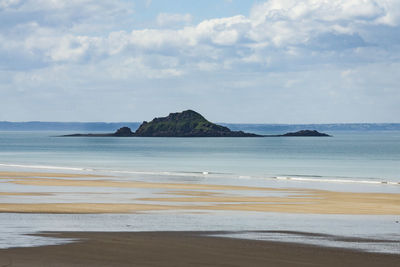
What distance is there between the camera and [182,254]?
15.3 meters

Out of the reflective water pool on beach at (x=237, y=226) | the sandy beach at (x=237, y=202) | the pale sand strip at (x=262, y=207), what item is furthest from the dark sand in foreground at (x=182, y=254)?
the sandy beach at (x=237, y=202)

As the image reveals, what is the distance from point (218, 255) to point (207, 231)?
4.11m

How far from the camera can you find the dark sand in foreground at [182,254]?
1421 cm

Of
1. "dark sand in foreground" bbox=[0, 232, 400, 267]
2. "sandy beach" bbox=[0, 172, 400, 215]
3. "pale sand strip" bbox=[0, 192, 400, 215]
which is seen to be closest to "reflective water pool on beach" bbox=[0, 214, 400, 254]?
"dark sand in foreground" bbox=[0, 232, 400, 267]

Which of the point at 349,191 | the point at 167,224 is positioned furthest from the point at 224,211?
the point at 349,191

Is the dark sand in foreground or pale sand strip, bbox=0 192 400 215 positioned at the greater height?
the dark sand in foreground

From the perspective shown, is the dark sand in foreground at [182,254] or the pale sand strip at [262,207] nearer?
the dark sand in foreground at [182,254]

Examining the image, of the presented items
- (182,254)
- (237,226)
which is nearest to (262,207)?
(237,226)

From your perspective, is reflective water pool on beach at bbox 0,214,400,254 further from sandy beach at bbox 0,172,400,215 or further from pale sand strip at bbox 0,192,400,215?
sandy beach at bbox 0,172,400,215

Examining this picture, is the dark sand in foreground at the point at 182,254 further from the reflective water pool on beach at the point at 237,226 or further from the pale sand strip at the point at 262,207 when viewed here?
the pale sand strip at the point at 262,207

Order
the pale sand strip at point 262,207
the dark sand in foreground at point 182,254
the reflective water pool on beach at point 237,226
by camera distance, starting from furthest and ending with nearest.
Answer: the pale sand strip at point 262,207
the reflective water pool on beach at point 237,226
the dark sand in foreground at point 182,254

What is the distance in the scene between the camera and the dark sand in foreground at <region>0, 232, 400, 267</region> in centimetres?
1421

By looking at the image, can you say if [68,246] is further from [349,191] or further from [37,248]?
[349,191]

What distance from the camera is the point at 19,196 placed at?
32219 millimetres
